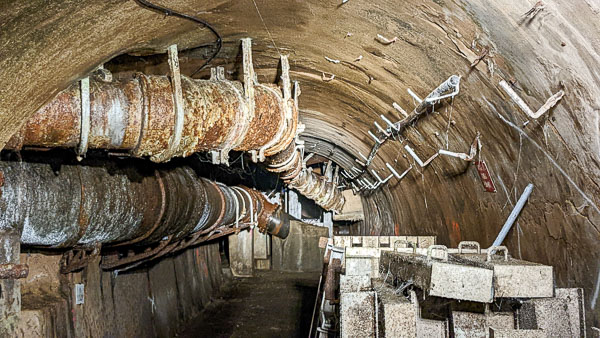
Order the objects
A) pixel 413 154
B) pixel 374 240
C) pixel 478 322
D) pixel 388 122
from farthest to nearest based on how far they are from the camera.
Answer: pixel 374 240 → pixel 413 154 → pixel 388 122 → pixel 478 322

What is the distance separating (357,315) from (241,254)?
10.6 m

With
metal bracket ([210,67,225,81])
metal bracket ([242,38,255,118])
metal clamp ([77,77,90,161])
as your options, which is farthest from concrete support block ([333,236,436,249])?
metal clamp ([77,77,90,161])

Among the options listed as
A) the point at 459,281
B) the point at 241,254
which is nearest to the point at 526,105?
the point at 459,281

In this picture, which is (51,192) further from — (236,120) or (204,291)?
(204,291)

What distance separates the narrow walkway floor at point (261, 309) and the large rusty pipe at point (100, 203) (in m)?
2.72

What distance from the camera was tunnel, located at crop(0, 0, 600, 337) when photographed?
2.80 meters

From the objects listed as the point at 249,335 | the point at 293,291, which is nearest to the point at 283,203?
the point at 293,291

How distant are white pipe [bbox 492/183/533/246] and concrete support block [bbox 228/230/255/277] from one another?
9.75 meters

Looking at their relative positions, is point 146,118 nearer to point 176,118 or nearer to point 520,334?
point 176,118

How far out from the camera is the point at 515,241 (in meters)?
4.57

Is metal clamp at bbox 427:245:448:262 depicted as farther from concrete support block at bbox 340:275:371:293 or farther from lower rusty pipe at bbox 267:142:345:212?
lower rusty pipe at bbox 267:142:345:212

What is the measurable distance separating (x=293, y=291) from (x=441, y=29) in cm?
906

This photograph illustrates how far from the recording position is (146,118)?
3135mm

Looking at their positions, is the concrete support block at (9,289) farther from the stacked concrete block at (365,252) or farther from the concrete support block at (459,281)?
the concrete support block at (459,281)
